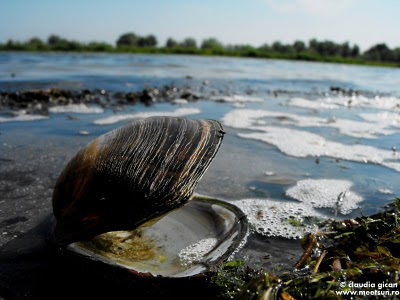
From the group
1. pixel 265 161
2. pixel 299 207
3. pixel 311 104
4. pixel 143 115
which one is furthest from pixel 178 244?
pixel 311 104

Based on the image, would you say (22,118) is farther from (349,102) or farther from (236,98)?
(349,102)

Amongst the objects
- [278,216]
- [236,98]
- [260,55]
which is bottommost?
[278,216]

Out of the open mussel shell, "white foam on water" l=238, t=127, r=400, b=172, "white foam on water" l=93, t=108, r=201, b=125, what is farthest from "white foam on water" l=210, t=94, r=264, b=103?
the open mussel shell

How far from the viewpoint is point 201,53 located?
51875 mm

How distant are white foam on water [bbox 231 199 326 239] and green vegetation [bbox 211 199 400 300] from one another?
1.32 ft

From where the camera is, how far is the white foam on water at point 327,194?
13.1ft

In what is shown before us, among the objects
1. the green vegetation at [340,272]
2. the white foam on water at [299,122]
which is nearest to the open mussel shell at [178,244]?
the green vegetation at [340,272]

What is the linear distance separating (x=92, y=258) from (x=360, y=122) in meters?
8.00

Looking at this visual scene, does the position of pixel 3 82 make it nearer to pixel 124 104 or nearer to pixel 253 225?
pixel 124 104

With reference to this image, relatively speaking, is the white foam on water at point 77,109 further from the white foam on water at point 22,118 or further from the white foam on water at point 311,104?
the white foam on water at point 311,104

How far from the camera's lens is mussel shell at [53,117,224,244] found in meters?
2.53

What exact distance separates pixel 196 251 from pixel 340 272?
40.3 inches

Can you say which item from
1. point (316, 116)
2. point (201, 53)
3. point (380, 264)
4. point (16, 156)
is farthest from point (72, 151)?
point (201, 53)

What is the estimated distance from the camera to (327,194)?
168 inches
